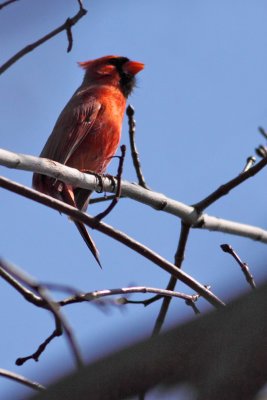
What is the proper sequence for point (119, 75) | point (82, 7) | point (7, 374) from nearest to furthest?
point (7, 374) < point (82, 7) < point (119, 75)

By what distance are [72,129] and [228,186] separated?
7.63ft

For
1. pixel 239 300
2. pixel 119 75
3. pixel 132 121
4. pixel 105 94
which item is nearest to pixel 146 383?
pixel 239 300

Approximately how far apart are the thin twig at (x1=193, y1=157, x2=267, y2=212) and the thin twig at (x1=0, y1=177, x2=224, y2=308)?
19.8 inches

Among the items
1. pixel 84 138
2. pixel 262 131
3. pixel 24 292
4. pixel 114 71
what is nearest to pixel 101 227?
pixel 24 292

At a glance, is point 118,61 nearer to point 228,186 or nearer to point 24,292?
point 228,186

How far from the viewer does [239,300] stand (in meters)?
0.82

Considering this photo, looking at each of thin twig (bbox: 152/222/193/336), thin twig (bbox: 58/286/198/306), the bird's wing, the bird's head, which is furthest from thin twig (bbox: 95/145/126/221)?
the bird's head

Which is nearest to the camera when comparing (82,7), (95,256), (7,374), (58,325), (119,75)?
(7,374)

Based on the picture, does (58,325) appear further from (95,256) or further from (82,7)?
(95,256)

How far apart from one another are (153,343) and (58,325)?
45.0 inches

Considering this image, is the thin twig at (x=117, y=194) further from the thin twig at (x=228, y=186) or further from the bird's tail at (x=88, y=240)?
the bird's tail at (x=88, y=240)

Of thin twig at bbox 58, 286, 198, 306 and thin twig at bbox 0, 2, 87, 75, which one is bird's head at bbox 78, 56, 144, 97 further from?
thin twig at bbox 58, 286, 198, 306

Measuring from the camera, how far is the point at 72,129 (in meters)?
4.88

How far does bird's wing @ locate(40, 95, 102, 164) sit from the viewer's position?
4.75 meters
